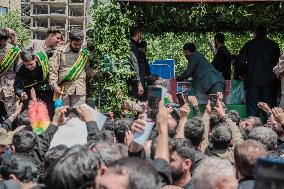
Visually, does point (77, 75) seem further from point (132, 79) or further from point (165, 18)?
point (165, 18)

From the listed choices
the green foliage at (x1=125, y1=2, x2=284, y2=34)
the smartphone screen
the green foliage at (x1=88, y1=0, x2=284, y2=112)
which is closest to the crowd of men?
the smartphone screen

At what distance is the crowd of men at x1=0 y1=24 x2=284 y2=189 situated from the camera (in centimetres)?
329

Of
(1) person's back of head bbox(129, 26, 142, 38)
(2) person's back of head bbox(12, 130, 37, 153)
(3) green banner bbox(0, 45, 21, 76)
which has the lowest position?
(2) person's back of head bbox(12, 130, 37, 153)

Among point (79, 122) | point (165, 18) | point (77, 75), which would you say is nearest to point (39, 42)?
point (77, 75)

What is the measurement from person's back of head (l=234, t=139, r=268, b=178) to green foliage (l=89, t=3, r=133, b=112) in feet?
17.1

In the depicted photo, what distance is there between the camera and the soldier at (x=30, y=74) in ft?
30.5

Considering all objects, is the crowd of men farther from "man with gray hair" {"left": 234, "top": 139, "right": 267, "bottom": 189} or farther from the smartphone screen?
the smartphone screen

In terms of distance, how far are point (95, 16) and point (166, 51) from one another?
1793 centimetres

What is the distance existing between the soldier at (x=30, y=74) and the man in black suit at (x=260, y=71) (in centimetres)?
359

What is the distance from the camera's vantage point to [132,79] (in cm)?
1000

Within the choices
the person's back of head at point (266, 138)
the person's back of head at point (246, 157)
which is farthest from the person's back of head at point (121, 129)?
the person's back of head at point (246, 157)

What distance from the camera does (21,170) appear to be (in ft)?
14.8

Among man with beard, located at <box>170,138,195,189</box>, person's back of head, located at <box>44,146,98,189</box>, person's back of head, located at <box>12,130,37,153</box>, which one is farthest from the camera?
person's back of head, located at <box>12,130,37,153</box>

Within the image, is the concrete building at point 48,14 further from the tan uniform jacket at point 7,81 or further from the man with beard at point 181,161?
the man with beard at point 181,161
